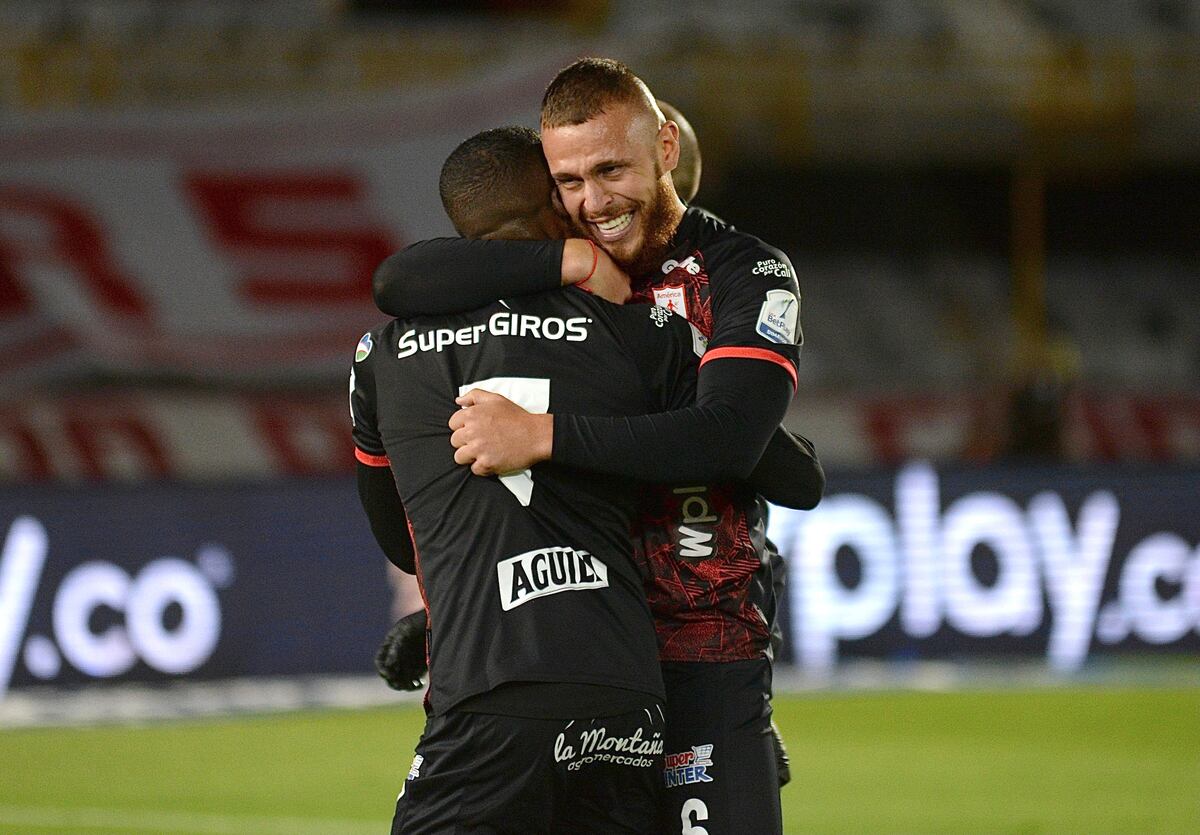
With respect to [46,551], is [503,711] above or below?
below

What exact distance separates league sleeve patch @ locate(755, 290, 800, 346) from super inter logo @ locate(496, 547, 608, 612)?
0.57 meters

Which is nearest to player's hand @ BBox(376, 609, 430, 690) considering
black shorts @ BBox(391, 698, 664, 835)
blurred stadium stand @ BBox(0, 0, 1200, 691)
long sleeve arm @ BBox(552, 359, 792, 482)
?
black shorts @ BBox(391, 698, 664, 835)

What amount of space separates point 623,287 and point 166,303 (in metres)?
15.0

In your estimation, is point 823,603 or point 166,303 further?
point 166,303

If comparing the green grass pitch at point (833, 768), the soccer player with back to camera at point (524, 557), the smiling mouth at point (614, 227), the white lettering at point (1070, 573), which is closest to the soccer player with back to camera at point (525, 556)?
the soccer player with back to camera at point (524, 557)

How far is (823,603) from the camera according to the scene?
478 inches

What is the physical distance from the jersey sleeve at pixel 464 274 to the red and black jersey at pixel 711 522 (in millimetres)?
305

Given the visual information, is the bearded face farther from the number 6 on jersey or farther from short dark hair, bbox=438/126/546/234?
the number 6 on jersey

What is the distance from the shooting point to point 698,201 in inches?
931

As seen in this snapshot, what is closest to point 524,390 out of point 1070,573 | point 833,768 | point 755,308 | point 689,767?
point 755,308

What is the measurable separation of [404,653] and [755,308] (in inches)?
42.6

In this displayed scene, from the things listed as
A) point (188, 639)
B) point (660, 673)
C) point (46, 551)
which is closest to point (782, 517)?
point (188, 639)

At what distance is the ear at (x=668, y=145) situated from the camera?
12.3 feet

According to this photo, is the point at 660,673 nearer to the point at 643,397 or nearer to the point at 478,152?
the point at 643,397
